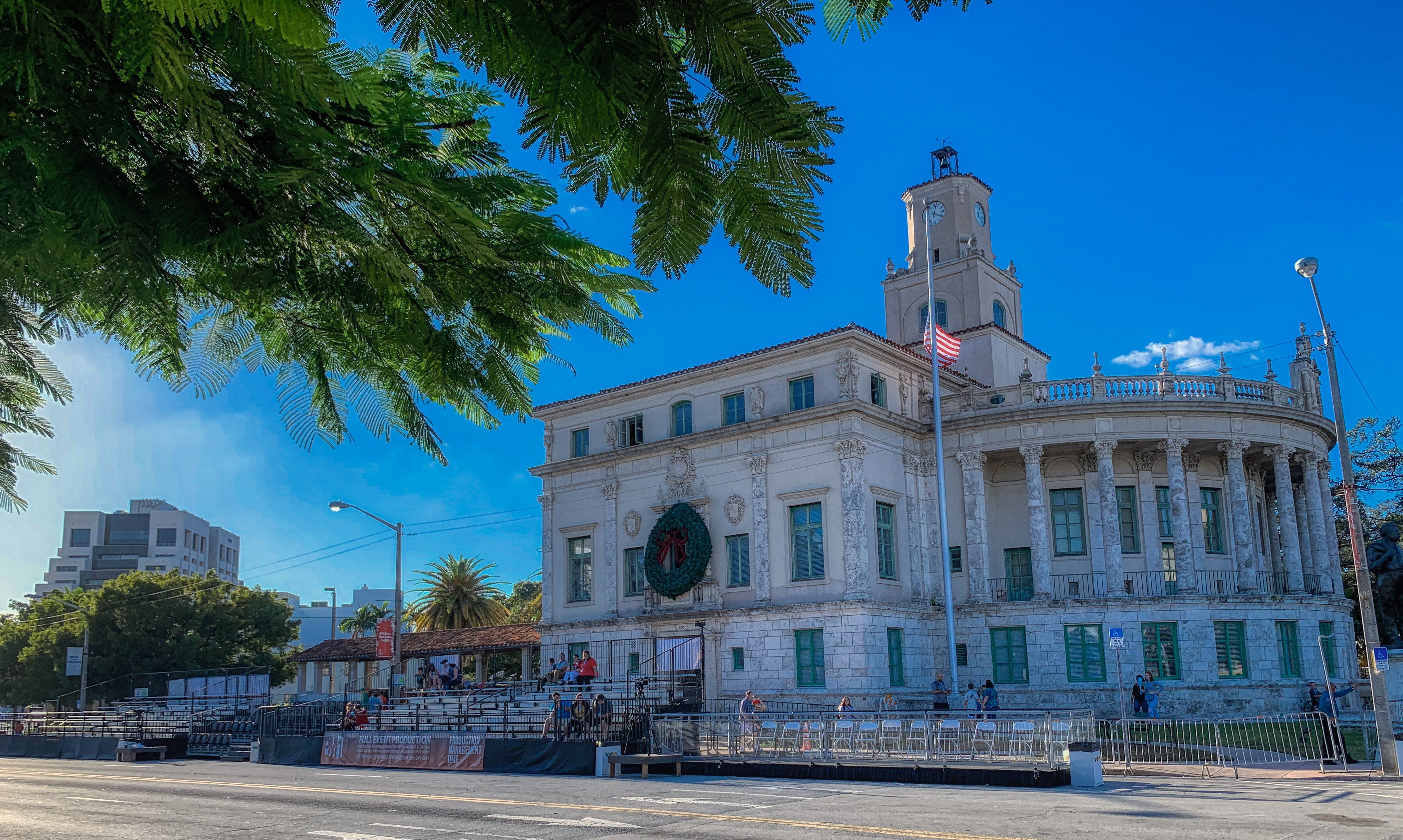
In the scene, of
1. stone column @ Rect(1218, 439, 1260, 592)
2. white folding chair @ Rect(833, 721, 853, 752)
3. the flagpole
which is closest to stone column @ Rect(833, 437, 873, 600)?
the flagpole

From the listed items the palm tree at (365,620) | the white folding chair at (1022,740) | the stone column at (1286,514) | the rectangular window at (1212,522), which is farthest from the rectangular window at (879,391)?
the palm tree at (365,620)

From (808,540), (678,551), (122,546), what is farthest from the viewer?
(122,546)

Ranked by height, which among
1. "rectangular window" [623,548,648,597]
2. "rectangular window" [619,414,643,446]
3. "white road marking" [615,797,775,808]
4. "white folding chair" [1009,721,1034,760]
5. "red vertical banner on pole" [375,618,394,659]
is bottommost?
"white road marking" [615,797,775,808]

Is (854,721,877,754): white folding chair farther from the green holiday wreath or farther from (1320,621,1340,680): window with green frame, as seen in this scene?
(1320,621,1340,680): window with green frame

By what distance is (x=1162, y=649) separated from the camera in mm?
38875

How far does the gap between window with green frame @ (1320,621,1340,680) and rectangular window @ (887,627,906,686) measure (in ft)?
50.5

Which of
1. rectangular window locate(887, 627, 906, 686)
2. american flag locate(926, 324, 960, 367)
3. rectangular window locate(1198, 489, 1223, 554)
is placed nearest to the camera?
american flag locate(926, 324, 960, 367)

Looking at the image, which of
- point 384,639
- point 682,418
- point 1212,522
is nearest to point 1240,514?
point 1212,522

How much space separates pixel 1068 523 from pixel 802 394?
36.6 ft

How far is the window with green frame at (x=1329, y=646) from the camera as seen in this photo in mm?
41344

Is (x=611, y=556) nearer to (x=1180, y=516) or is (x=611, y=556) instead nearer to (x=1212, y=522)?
(x=1180, y=516)

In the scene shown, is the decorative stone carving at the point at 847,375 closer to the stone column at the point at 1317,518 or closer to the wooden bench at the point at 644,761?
the wooden bench at the point at 644,761

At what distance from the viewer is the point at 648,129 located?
2.64 m

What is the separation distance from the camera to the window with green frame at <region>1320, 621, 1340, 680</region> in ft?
136
